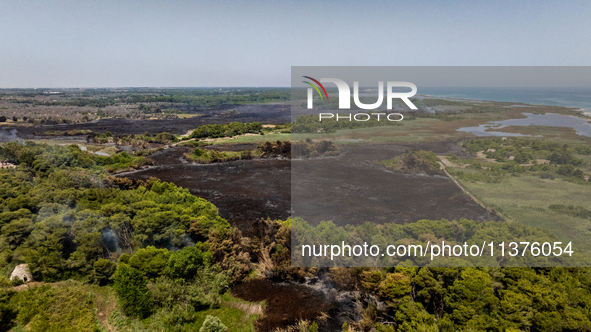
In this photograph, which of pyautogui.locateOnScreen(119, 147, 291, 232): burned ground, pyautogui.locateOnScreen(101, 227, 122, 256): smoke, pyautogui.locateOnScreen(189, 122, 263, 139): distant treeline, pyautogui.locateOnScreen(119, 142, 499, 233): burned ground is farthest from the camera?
pyautogui.locateOnScreen(189, 122, 263, 139): distant treeline

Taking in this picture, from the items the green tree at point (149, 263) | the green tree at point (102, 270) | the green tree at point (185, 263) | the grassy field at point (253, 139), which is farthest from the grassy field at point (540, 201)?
the grassy field at point (253, 139)

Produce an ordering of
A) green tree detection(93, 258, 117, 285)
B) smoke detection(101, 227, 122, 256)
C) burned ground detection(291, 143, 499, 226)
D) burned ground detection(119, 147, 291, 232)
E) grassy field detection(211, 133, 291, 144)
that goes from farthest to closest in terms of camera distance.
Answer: grassy field detection(211, 133, 291, 144)
burned ground detection(119, 147, 291, 232)
burned ground detection(291, 143, 499, 226)
smoke detection(101, 227, 122, 256)
green tree detection(93, 258, 117, 285)

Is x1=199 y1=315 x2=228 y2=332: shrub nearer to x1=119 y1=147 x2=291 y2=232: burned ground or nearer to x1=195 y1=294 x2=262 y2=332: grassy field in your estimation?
x1=195 y1=294 x2=262 y2=332: grassy field

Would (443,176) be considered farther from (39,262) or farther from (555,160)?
(39,262)

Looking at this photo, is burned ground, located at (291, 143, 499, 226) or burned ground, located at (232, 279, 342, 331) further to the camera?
burned ground, located at (291, 143, 499, 226)

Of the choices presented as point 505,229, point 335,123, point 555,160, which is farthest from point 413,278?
point 335,123

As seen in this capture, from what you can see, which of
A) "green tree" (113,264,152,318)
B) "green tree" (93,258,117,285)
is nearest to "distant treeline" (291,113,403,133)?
"green tree" (93,258,117,285)

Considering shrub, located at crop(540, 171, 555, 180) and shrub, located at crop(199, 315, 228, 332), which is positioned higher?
shrub, located at crop(540, 171, 555, 180)
